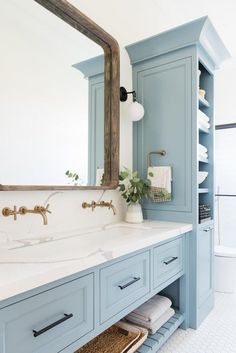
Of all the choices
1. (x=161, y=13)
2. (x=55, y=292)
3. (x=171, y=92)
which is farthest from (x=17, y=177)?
(x=161, y=13)

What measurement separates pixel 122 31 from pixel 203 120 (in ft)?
3.27

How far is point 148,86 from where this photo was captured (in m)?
2.24

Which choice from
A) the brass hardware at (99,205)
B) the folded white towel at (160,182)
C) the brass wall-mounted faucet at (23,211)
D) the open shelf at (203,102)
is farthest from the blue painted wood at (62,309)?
the open shelf at (203,102)

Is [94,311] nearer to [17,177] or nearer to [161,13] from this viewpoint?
[17,177]

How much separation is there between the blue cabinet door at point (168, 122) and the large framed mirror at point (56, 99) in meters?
0.31

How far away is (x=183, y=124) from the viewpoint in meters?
2.05

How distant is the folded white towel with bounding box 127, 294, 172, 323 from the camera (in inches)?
67.6

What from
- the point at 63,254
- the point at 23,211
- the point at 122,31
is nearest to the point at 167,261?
the point at 63,254

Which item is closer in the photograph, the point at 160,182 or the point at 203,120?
the point at 160,182

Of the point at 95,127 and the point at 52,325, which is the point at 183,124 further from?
the point at 52,325

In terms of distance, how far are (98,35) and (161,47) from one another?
523 millimetres

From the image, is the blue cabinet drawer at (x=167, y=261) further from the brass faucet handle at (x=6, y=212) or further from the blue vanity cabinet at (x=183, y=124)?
the brass faucet handle at (x=6, y=212)

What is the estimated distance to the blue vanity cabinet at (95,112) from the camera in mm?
1851

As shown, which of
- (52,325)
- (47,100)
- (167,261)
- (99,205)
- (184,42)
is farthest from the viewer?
(184,42)
